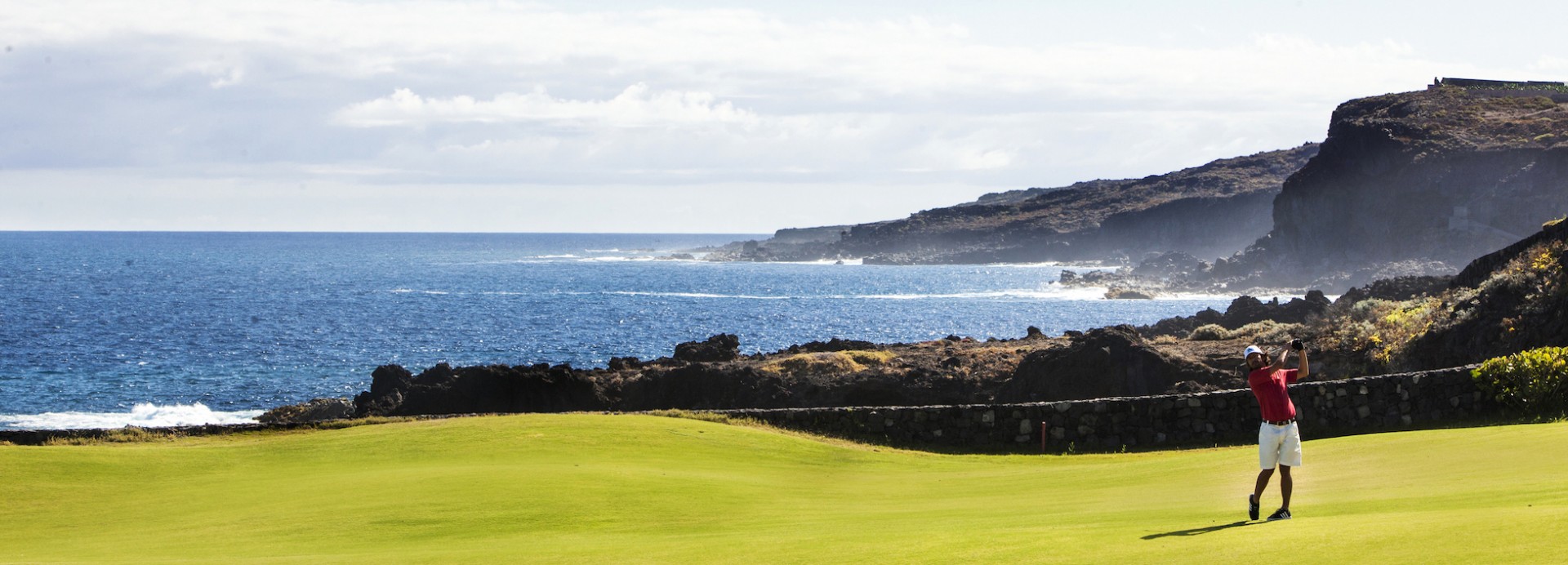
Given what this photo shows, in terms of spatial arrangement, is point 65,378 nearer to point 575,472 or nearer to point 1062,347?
point 1062,347

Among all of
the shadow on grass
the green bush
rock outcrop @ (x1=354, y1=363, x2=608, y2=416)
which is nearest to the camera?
the shadow on grass

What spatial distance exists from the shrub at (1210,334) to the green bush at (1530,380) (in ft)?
67.0

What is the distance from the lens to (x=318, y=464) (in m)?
18.8

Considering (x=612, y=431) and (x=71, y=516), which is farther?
(x=612, y=431)

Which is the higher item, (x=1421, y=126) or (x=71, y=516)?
(x=1421, y=126)

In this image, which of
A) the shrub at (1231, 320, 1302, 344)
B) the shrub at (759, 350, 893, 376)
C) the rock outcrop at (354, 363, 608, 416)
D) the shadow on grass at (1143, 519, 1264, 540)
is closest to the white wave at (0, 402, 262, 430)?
the rock outcrop at (354, 363, 608, 416)

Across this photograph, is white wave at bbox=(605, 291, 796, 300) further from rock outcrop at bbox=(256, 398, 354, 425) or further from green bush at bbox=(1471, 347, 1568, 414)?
green bush at bbox=(1471, 347, 1568, 414)

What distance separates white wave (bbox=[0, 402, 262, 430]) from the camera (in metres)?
45.7

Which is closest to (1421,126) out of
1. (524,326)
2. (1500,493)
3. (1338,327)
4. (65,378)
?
(524,326)

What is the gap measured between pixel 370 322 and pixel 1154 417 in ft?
264

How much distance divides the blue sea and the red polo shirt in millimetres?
43958

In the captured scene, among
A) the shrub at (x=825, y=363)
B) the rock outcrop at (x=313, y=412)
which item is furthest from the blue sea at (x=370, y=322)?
the shrub at (x=825, y=363)

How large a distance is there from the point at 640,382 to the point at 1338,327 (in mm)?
A: 19915

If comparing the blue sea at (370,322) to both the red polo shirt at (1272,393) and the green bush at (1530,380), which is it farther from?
the red polo shirt at (1272,393)
